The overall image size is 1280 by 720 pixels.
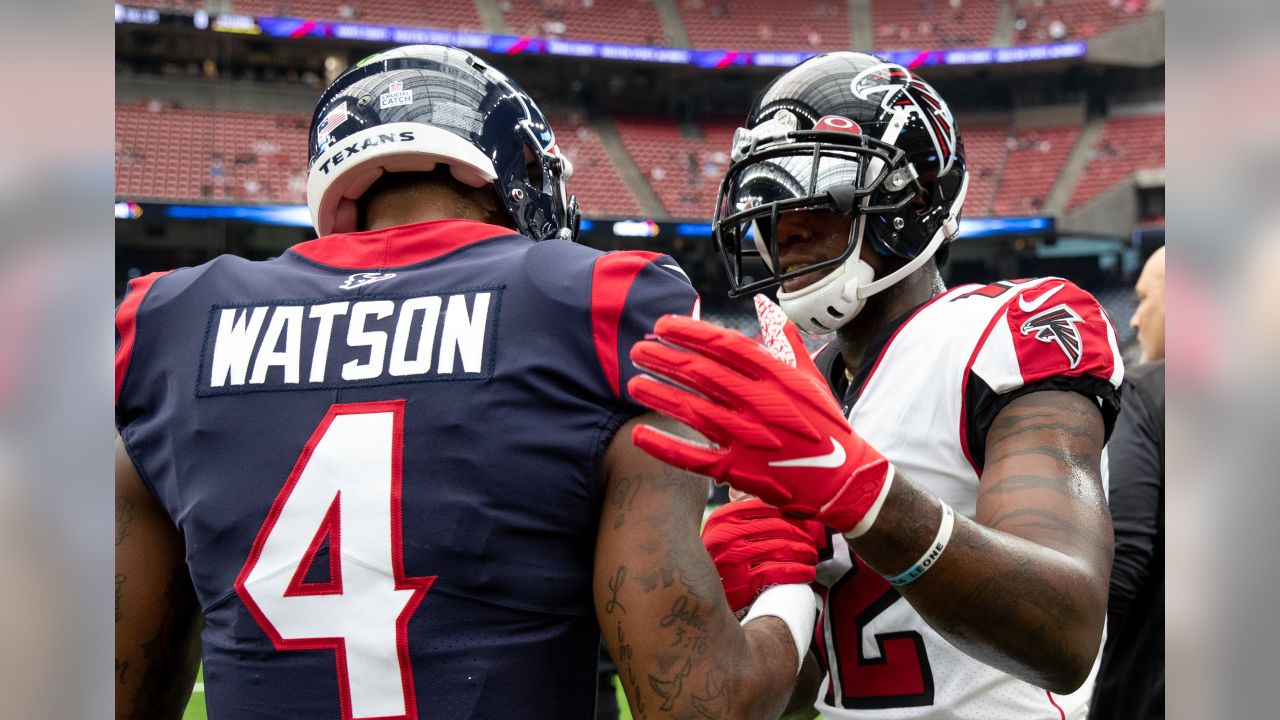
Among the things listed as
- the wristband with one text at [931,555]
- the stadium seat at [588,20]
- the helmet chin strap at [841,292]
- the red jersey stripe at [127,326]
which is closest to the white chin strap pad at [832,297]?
the helmet chin strap at [841,292]

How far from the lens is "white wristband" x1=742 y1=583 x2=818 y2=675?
5.46ft

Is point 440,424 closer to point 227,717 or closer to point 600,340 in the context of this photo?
point 600,340

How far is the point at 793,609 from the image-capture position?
169 cm

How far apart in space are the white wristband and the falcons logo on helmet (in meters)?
0.62

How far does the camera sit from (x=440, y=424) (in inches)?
57.2

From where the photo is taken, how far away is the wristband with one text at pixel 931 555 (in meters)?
1.47

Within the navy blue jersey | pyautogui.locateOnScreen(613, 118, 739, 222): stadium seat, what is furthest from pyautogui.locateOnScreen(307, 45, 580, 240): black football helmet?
pyautogui.locateOnScreen(613, 118, 739, 222): stadium seat

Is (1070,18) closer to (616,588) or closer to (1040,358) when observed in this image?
(1040,358)

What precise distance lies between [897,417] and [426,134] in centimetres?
104

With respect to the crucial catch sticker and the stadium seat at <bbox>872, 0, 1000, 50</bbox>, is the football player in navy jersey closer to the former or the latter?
the crucial catch sticker

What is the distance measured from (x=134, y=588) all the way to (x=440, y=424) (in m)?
0.68

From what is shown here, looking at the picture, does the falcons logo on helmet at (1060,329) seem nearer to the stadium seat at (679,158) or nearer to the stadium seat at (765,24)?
the stadium seat at (679,158)
